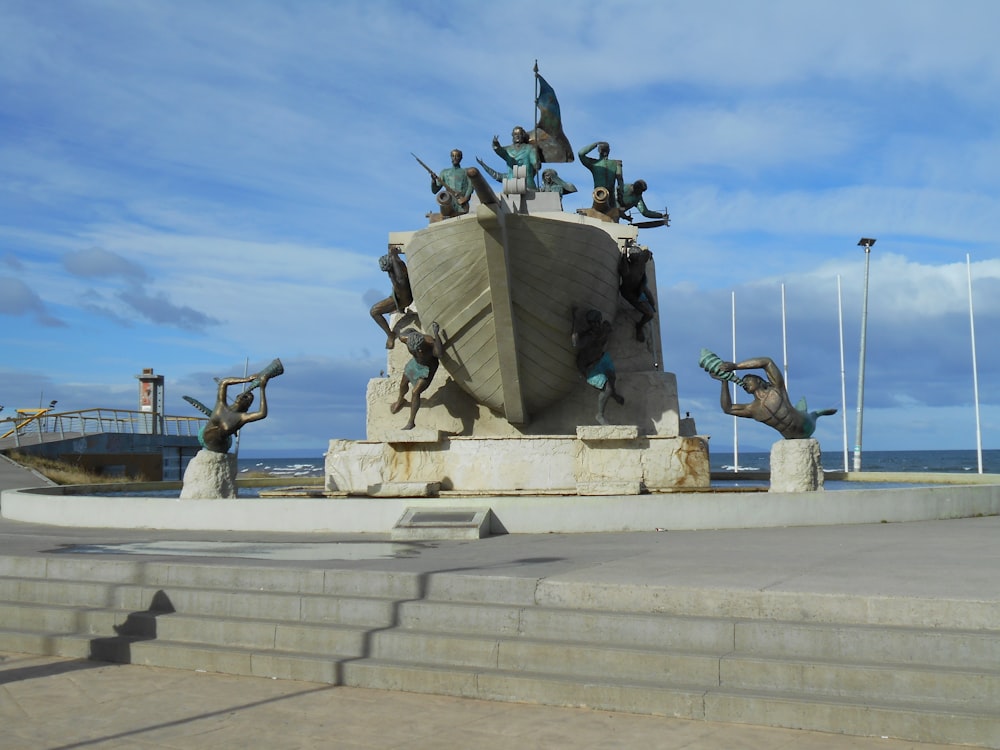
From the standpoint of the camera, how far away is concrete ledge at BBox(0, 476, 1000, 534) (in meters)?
9.80

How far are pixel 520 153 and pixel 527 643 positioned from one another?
12471 millimetres

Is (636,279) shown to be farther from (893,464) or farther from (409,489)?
(893,464)

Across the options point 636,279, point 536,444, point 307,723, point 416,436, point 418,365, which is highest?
point 636,279

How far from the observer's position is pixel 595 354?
41.1 feet

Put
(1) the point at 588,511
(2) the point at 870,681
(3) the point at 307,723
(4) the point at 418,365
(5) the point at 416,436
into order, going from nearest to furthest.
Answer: (2) the point at 870,681, (3) the point at 307,723, (1) the point at 588,511, (5) the point at 416,436, (4) the point at 418,365

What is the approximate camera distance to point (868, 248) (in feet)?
103

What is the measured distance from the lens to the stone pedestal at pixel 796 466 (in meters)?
10.9

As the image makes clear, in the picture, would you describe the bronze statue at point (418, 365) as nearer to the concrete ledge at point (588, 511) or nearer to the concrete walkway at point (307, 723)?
the concrete ledge at point (588, 511)

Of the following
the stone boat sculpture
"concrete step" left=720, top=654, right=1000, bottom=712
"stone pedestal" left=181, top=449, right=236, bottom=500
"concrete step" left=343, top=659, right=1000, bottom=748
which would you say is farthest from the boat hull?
"concrete step" left=720, top=654, right=1000, bottom=712

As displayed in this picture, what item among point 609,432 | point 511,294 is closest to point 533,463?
point 609,432

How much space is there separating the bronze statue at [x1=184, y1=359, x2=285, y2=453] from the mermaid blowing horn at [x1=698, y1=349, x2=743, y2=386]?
17.3 ft

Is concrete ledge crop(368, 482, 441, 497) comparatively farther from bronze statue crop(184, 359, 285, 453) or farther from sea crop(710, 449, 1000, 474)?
sea crop(710, 449, 1000, 474)

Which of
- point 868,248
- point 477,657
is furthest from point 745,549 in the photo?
point 868,248

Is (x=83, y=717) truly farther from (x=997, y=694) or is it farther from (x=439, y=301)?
(x=439, y=301)
